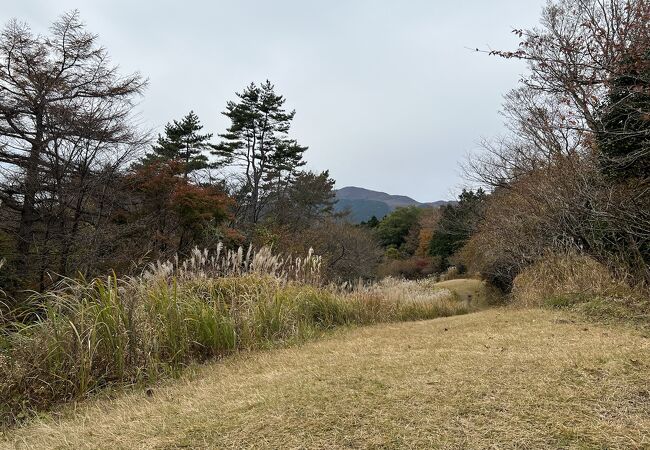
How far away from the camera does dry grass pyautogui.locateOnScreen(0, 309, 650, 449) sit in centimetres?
165

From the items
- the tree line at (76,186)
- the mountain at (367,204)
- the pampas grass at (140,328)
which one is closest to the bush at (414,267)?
the mountain at (367,204)

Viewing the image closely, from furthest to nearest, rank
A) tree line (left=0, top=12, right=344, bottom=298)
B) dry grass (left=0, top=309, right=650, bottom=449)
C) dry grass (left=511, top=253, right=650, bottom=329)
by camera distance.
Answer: tree line (left=0, top=12, right=344, bottom=298) < dry grass (left=511, top=253, right=650, bottom=329) < dry grass (left=0, top=309, right=650, bottom=449)

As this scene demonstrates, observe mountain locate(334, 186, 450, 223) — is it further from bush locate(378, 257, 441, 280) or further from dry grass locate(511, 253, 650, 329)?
dry grass locate(511, 253, 650, 329)

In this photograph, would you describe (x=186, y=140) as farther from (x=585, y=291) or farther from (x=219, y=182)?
(x=585, y=291)

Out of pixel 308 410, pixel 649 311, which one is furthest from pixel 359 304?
pixel 308 410

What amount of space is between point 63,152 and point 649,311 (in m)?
10.6

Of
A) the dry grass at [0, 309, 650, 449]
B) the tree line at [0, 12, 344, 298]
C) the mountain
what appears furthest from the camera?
the mountain

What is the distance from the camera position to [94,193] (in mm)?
Result: 9289

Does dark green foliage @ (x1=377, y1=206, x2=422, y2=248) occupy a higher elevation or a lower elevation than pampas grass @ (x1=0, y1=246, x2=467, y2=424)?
higher

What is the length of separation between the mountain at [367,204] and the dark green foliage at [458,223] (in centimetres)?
233

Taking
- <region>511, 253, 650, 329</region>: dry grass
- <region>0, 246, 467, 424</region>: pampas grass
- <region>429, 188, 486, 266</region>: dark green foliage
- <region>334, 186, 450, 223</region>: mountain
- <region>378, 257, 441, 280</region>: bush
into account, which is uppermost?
<region>334, 186, 450, 223</region>: mountain

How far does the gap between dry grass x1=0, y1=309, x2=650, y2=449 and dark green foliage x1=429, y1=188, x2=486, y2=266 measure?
14.6 meters

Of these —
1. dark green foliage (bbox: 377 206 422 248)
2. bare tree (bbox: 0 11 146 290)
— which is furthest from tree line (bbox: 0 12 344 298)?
dark green foliage (bbox: 377 206 422 248)

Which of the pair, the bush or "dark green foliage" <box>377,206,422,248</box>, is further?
"dark green foliage" <box>377,206,422,248</box>
